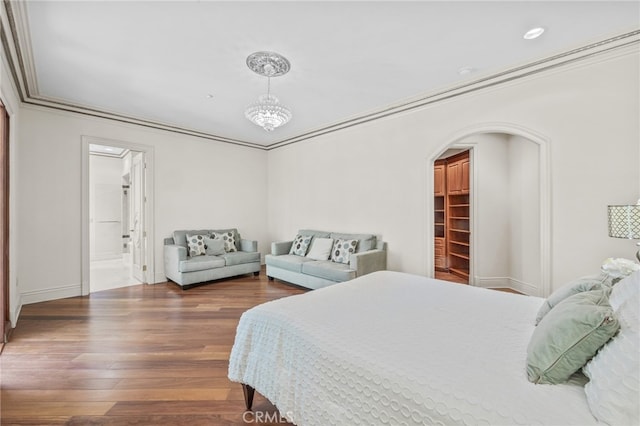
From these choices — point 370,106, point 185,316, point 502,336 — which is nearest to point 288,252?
point 185,316

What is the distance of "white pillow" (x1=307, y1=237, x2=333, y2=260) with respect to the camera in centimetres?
448

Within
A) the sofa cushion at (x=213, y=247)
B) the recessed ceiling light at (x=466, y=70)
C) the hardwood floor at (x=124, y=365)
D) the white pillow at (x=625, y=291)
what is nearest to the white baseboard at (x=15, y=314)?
the hardwood floor at (x=124, y=365)

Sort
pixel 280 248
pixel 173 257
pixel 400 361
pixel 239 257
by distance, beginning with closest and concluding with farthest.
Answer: pixel 400 361, pixel 173 257, pixel 239 257, pixel 280 248

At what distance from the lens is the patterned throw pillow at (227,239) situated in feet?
A: 16.8

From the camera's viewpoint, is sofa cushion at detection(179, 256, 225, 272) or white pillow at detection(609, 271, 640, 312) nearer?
white pillow at detection(609, 271, 640, 312)

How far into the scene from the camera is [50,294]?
148 inches

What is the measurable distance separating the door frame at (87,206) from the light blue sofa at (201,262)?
0.24 meters

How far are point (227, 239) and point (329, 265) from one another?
7.32ft

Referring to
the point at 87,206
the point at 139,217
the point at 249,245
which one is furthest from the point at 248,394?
the point at 139,217

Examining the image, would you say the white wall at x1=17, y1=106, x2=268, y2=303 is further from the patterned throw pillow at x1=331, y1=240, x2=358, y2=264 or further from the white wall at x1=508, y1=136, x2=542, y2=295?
the white wall at x1=508, y1=136, x2=542, y2=295

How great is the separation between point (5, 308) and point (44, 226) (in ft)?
4.75

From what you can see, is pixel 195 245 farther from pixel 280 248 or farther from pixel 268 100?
pixel 268 100

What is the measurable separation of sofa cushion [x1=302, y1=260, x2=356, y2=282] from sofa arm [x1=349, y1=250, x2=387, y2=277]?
98 millimetres

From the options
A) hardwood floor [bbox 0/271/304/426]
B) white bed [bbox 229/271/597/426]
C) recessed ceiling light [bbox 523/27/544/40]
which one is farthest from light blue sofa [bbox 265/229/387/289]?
recessed ceiling light [bbox 523/27/544/40]
